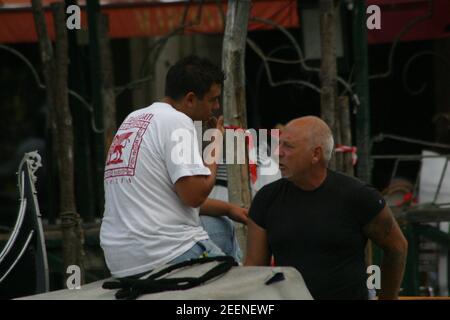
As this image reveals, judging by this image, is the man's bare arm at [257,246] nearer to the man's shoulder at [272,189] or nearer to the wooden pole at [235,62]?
the man's shoulder at [272,189]

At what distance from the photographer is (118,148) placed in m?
4.54

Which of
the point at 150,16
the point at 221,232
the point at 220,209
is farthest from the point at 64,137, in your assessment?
the point at 220,209

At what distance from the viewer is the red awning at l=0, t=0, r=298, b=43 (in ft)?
29.6

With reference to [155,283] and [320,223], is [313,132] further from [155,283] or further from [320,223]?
[155,283]

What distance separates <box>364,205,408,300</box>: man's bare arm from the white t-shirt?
2.46 feet

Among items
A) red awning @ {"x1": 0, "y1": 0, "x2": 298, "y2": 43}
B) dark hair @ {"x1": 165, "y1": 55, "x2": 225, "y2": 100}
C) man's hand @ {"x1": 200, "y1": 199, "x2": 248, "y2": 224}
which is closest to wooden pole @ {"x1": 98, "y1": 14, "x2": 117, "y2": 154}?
red awning @ {"x1": 0, "y1": 0, "x2": 298, "y2": 43}

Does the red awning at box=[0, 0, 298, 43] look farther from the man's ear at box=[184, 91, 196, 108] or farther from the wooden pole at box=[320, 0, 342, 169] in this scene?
the man's ear at box=[184, 91, 196, 108]

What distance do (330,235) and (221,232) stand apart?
82 centimetres

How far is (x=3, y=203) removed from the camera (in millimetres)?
11203

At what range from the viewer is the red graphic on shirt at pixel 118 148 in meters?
→ 4.52

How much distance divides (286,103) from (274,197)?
599 cm

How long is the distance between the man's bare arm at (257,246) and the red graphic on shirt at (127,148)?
2.00ft

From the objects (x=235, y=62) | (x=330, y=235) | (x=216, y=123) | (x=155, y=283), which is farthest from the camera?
(x=235, y=62)
